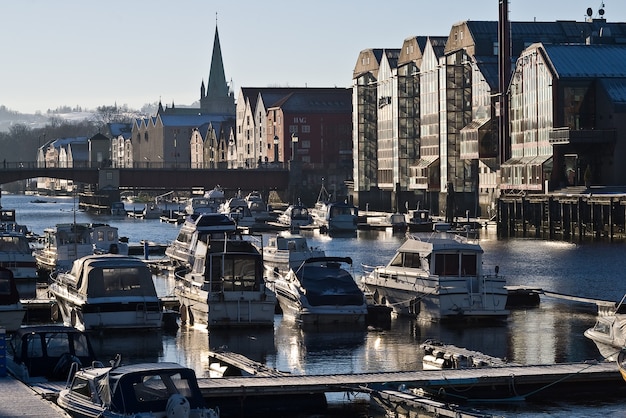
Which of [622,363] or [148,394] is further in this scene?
[622,363]

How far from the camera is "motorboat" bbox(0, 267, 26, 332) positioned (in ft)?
154

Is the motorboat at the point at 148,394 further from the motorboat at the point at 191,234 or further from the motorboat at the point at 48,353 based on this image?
the motorboat at the point at 191,234

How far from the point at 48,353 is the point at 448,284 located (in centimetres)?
1921

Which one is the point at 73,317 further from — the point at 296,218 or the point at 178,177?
the point at 178,177

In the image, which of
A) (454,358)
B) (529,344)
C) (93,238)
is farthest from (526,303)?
(93,238)

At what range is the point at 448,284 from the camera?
5250 cm

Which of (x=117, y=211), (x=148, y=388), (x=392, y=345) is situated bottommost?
(x=392, y=345)

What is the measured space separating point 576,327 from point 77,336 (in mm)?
21576

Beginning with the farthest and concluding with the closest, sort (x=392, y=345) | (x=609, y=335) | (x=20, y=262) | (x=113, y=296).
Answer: (x=20, y=262)
(x=113, y=296)
(x=392, y=345)
(x=609, y=335)

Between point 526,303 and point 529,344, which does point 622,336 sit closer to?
point 529,344

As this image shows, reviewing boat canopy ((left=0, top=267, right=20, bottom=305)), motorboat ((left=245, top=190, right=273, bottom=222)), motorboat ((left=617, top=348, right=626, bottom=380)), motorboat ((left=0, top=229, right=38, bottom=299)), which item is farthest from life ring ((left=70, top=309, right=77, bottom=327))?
motorboat ((left=245, top=190, right=273, bottom=222))

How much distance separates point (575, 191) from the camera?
118 metres

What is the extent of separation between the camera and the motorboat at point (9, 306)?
47.0 metres

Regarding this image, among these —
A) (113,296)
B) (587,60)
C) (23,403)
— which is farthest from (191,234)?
(587,60)
